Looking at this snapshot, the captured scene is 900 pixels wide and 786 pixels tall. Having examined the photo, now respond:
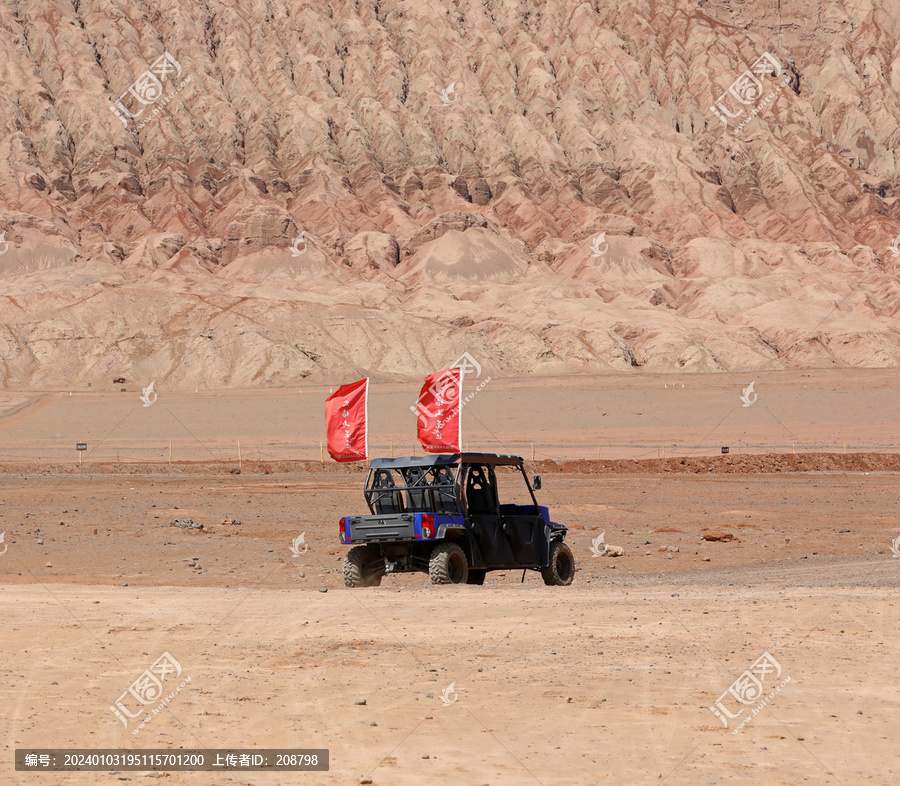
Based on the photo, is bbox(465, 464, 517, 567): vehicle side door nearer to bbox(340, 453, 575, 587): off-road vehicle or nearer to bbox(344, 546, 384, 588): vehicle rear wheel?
bbox(340, 453, 575, 587): off-road vehicle

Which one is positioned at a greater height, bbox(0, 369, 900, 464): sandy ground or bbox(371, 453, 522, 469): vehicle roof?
bbox(371, 453, 522, 469): vehicle roof

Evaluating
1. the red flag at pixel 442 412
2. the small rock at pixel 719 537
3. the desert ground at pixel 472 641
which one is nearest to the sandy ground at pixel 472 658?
the desert ground at pixel 472 641

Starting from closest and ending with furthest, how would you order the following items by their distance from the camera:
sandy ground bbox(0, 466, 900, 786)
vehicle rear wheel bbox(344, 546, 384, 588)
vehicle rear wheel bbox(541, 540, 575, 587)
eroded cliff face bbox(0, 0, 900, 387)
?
sandy ground bbox(0, 466, 900, 786) → vehicle rear wheel bbox(344, 546, 384, 588) → vehicle rear wheel bbox(541, 540, 575, 587) → eroded cliff face bbox(0, 0, 900, 387)

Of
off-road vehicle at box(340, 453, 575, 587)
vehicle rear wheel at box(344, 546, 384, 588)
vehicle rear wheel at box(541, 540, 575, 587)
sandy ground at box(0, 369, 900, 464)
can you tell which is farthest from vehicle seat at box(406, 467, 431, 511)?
sandy ground at box(0, 369, 900, 464)

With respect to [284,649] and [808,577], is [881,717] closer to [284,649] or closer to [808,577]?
[284,649]

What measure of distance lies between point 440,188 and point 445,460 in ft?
433

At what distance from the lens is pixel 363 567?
16.2m

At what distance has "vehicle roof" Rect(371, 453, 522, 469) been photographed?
15.5m

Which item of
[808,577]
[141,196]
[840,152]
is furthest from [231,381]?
[840,152]

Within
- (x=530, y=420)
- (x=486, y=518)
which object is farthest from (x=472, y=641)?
(x=530, y=420)

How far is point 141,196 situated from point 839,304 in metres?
80.0

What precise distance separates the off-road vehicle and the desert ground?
21.8 inches

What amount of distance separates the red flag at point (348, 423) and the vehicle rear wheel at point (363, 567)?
87.9 inches

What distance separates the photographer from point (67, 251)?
12569 centimetres
